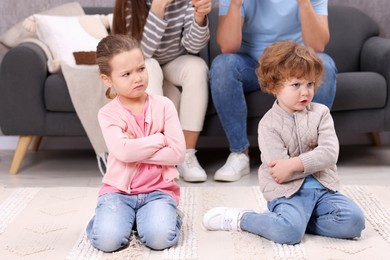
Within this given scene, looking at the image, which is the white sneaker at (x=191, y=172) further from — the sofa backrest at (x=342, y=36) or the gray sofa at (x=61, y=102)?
A: the sofa backrest at (x=342, y=36)

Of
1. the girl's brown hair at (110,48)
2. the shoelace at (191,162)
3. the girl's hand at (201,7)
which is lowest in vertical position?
the shoelace at (191,162)

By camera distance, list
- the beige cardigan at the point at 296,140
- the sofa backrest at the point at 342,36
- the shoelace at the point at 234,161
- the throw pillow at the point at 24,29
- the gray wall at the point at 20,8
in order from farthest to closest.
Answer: the gray wall at the point at 20,8 < the sofa backrest at the point at 342,36 < the throw pillow at the point at 24,29 < the shoelace at the point at 234,161 < the beige cardigan at the point at 296,140

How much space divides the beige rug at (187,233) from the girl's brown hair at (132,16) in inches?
25.5

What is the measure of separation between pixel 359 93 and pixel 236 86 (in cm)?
51

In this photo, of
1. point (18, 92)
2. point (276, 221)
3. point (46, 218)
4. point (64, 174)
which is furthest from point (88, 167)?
point (276, 221)

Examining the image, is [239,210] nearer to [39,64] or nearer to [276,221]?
[276,221]

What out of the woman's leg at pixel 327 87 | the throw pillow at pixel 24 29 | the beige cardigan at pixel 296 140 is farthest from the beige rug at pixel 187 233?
the throw pillow at pixel 24 29

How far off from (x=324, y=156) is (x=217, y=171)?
0.95m

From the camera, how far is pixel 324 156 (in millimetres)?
1900

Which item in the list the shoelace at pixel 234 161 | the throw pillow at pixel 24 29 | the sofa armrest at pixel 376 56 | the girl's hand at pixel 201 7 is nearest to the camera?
the girl's hand at pixel 201 7

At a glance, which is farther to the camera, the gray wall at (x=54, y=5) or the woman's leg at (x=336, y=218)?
the gray wall at (x=54, y=5)

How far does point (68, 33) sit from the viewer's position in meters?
3.15

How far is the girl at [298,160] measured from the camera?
190 centimetres

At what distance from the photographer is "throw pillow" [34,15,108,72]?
3.08m
